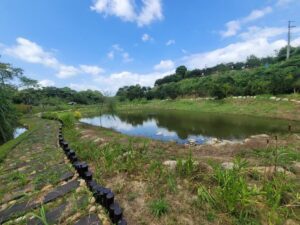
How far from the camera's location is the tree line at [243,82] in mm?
20750

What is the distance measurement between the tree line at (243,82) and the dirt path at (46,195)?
22.1m

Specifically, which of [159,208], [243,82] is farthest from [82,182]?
[243,82]

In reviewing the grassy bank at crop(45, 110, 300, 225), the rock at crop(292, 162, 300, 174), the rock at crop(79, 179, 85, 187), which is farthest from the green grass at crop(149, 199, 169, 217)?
the rock at crop(292, 162, 300, 174)

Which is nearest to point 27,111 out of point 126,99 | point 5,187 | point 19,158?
point 126,99

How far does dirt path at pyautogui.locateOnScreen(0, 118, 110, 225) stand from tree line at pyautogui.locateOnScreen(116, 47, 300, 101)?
2212cm

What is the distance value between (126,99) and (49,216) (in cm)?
4285

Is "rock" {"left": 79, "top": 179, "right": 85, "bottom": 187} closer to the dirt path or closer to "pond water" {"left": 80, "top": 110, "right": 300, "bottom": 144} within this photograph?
the dirt path

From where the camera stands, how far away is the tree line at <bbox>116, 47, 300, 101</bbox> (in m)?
20.8

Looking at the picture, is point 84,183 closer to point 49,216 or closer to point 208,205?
point 49,216

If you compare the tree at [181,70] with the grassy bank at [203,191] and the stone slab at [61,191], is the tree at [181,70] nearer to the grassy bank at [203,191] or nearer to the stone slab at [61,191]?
the grassy bank at [203,191]

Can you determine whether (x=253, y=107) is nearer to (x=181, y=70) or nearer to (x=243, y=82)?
(x=243, y=82)

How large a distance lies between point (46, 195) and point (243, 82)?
92.0ft

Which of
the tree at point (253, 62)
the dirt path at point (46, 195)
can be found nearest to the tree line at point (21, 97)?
the dirt path at point (46, 195)

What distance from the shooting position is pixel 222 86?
2519cm
